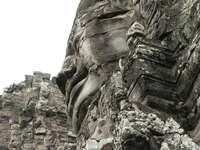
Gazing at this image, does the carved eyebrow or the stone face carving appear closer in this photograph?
the stone face carving

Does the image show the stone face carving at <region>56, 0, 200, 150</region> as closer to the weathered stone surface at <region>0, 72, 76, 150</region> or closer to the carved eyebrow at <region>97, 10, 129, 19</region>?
the carved eyebrow at <region>97, 10, 129, 19</region>

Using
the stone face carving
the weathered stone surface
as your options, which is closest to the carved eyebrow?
the stone face carving

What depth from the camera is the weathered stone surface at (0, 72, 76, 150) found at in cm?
2162

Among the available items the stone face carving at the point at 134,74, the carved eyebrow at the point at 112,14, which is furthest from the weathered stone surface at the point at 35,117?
the carved eyebrow at the point at 112,14

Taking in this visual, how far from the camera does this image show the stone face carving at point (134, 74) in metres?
7.04

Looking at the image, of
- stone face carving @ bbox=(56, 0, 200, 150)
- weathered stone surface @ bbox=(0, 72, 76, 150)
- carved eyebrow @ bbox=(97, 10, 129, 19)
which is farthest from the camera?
weathered stone surface @ bbox=(0, 72, 76, 150)

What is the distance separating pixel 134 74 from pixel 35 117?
48.5 feet

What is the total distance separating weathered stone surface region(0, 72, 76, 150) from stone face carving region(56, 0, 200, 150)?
31.8 ft

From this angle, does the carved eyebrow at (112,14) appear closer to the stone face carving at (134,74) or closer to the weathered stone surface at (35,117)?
the stone face carving at (134,74)

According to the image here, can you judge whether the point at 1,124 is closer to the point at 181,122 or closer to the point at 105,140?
the point at 105,140

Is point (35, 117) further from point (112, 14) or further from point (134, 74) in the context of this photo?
point (134, 74)

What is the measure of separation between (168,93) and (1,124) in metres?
16.7

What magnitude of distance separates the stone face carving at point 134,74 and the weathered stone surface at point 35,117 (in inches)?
382

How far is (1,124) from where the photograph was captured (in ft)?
78.1
